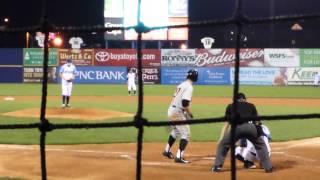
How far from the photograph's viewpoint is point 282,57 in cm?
3644

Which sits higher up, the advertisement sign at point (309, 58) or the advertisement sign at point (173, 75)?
the advertisement sign at point (309, 58)

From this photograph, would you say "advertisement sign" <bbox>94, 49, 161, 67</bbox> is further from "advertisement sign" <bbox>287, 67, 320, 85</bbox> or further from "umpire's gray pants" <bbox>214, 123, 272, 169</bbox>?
"umpire's gray pants" <bbox>214, 123, 272, 169</bbox>

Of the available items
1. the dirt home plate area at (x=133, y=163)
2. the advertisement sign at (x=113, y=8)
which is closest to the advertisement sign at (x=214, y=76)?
the advertisement sign at (x=113, y=8)

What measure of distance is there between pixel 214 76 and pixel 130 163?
2822cm

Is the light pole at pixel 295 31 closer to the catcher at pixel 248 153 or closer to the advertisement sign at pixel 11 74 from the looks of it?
the advertisement sign at pixel 11 74

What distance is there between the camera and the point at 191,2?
42.7 meters

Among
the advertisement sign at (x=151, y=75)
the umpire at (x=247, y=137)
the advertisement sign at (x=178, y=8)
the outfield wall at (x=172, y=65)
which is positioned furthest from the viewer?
the advertisement sign at (x=178, y=8)

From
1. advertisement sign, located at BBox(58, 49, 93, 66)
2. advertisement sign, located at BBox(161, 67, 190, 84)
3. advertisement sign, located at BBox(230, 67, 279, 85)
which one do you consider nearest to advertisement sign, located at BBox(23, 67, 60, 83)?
advertisement sign, located at BBox(58, 49, 93, 66)

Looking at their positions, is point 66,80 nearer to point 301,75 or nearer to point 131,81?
point 131,81

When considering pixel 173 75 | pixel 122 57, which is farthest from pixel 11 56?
pixel 173 75

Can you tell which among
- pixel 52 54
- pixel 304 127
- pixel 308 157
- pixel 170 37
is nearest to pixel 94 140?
pixel 308 157

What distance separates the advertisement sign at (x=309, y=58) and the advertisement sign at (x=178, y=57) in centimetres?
Result: 667

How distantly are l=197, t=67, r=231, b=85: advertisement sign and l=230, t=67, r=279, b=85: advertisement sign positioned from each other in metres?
0.53

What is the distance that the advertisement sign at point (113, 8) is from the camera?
4216 centimetres
